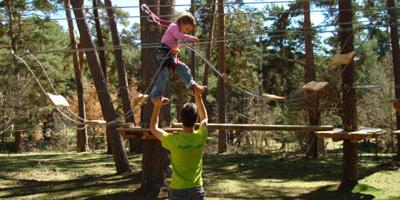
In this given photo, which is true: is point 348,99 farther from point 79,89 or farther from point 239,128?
point 79,89

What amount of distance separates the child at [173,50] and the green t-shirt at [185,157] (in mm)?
1650

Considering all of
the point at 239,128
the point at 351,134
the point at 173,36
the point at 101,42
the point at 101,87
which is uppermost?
the point at 101,42

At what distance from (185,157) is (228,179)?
6742 mm

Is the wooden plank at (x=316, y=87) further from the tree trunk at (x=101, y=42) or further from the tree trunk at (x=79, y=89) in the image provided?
the tree trunk at (x=79, y=89)

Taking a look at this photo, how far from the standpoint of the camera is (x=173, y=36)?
5.21 metres

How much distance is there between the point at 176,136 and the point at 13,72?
21416 millimetres

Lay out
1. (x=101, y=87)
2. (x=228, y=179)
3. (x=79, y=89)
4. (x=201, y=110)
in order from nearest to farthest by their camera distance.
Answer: (x=201, y=110) < (x=228, y=179) < (x=101, y=87) < (x=79, y=89)

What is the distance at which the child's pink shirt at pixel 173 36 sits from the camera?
5.06m

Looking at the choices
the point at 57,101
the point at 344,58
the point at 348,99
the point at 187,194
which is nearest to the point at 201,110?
the point at 187,194

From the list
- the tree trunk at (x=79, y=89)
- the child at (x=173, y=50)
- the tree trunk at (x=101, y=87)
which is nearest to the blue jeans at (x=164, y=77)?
the child at (x=173, y=50)

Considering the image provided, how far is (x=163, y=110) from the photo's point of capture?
797cm

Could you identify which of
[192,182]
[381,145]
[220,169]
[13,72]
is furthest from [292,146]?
[192,182]

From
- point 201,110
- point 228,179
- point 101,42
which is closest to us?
point 201,110

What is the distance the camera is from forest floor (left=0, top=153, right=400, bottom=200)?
823cm
